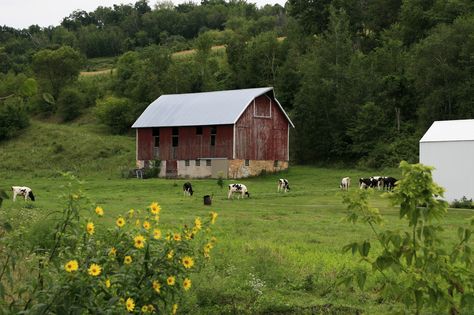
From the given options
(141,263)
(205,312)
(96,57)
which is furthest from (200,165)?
(96,57)

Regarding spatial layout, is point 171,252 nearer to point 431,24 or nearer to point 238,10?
point 431,24

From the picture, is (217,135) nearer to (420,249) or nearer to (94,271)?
(420,249)

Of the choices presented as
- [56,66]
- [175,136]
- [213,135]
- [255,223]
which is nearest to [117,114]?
[56,66]

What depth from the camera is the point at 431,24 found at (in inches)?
2539

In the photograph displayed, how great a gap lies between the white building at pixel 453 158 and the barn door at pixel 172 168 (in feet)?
73.7

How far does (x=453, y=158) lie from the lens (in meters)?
31.6

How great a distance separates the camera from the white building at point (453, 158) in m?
31.2

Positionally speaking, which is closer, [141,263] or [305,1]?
[141,263]

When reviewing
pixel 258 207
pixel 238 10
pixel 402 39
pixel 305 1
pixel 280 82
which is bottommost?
pixel 258 207

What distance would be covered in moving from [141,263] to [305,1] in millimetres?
69831

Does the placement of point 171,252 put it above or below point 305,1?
below

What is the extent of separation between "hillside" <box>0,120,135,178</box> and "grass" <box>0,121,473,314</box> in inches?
3.6

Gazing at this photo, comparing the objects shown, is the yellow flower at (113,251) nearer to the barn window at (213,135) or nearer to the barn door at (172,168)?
the barn window at (213,135)

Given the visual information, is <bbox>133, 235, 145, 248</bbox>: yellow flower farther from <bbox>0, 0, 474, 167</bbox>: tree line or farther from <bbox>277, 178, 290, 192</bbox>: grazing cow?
<bbox>277, 178, 290, 192</bbox>: grazing cow
